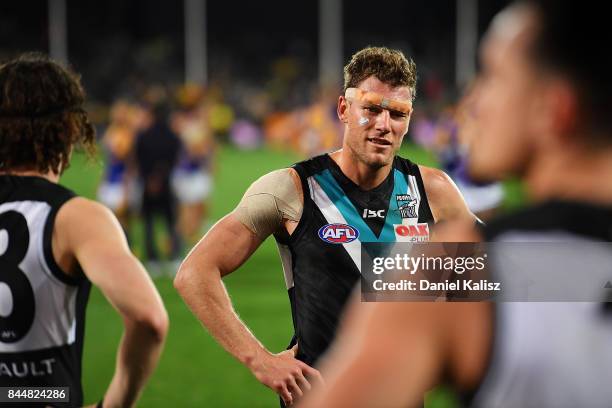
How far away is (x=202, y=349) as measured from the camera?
9.04 metres

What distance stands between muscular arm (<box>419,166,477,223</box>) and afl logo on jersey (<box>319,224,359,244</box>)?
346mm

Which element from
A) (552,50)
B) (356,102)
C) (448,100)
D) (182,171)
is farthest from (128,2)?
(552,50)

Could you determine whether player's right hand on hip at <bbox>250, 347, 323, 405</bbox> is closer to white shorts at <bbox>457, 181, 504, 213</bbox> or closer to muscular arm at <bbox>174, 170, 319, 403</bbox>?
muscular arm at <bbox>174, 170, 319, 403</bbox>

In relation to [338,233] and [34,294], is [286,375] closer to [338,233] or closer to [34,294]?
[338,233]

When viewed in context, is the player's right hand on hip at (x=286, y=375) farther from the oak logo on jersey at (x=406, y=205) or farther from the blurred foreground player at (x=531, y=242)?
the blurred foreground player at (x=531, y=242)

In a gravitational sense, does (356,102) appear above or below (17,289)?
above

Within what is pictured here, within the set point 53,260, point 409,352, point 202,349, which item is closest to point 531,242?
point 409,352

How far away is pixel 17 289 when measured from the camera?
9.46 ft

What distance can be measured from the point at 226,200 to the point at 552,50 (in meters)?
22.0

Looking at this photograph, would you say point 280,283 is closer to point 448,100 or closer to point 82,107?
point 82,107

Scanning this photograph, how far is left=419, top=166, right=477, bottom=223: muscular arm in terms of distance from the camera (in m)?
3.94

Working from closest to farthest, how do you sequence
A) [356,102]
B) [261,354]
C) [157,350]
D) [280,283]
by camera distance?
[157,350] < [261,354] < [356,102] < [280,283]

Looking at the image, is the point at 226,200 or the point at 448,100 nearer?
the point at 226,200

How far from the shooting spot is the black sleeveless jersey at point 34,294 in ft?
9.46
